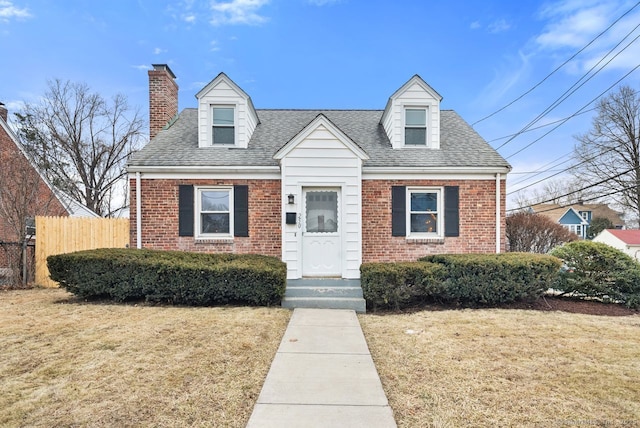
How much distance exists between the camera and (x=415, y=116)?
10.1 meters

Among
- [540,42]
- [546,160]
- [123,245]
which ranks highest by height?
[540,42]

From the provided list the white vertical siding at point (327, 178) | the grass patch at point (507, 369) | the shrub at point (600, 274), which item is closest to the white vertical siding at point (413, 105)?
the white vertical siding at point (327, 178)

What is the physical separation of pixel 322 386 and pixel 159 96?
10418 mm

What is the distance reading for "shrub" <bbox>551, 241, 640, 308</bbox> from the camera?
7.68 m

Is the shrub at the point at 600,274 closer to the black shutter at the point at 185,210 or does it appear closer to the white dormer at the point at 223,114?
the white dormer at the point at 223,114

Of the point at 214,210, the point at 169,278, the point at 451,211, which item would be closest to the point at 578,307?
the point at 451,211

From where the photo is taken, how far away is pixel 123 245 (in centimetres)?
1026

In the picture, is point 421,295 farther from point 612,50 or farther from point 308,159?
point 612,50

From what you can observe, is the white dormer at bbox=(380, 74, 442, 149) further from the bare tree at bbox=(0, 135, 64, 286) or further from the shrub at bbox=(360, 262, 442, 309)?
the bare tree at bbox=(0, 135, 64, 286)

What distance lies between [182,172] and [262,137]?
266 centimetres

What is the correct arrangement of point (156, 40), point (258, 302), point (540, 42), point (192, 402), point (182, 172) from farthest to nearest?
1. point (540, 42)
2. point (156, 40)
3. point (182, 172)
4. point (258, 302)
5. point (192, 402)

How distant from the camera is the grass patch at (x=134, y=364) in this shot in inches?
119

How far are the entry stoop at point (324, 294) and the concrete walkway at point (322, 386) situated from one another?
1578 mm

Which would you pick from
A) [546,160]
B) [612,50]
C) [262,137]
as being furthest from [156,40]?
[546,160]
